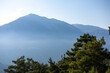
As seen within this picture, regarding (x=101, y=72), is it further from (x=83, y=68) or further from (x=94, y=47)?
(x=94, y=47)

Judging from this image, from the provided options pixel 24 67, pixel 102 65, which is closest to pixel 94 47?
pixel 102 65

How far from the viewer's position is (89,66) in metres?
10.7

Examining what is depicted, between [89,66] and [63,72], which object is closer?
[89,66]

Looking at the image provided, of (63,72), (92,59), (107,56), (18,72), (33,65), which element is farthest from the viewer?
(33,65)

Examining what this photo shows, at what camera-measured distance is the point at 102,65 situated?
35.1 feet

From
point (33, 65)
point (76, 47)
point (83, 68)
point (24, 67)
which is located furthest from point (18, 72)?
point (83, 68)

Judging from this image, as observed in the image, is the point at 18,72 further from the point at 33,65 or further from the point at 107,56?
the point at 107,56

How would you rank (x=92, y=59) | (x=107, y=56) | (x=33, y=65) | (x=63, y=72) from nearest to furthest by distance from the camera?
(x=92, y=59), (x=107, y=56), (x=63, y=72), (x=33, y=65)

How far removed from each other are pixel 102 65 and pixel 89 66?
47.2 inches

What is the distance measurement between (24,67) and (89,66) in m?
15.6

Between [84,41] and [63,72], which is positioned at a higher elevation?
[84,41]

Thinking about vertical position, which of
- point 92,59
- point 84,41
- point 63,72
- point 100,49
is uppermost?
point 84,41

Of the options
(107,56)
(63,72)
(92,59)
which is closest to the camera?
(92,59)

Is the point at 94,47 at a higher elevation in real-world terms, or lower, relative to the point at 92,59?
higher
